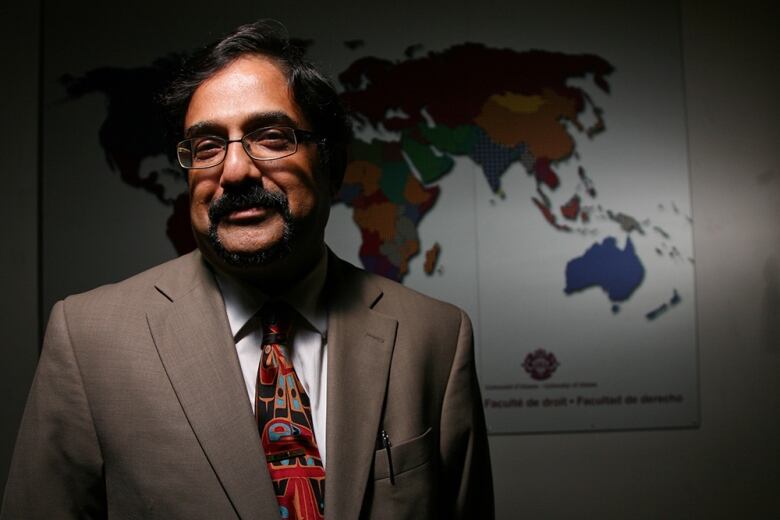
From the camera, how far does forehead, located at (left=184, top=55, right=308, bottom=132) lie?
39.5 inches

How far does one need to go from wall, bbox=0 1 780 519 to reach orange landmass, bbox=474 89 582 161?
0.46 meters

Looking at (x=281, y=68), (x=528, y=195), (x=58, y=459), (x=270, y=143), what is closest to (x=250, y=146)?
(x=270, y=143)

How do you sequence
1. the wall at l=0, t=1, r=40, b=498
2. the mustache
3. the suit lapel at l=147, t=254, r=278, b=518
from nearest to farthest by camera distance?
1. the suit lapel at l=147, t=254, r=278, b=518
2. the mustache
3. the wall at l=0, t=1, r=40, b=498

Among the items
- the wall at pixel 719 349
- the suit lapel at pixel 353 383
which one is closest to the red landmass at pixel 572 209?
the wall at pixel 719 349

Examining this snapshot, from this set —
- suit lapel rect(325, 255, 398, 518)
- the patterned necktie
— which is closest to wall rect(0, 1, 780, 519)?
suit lapel rect(325, 255, 398, 518)

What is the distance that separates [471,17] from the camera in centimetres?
199

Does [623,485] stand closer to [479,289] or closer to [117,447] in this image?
[479,289]

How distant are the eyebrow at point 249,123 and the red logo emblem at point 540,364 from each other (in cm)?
127

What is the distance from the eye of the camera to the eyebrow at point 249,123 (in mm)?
999

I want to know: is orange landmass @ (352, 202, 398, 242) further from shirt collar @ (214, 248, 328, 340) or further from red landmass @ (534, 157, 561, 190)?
shirt collar @ (214, 248, 328, 340)

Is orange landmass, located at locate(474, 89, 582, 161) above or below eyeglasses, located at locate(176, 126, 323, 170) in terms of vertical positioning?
above

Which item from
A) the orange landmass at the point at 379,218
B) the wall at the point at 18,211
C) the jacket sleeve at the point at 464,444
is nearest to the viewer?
the jacket sleeve at the point at 464,444

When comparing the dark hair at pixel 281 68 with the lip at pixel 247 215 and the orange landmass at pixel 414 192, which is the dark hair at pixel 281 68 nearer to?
the lip at pixel 247 215

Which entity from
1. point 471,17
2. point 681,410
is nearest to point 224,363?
point 471,17
